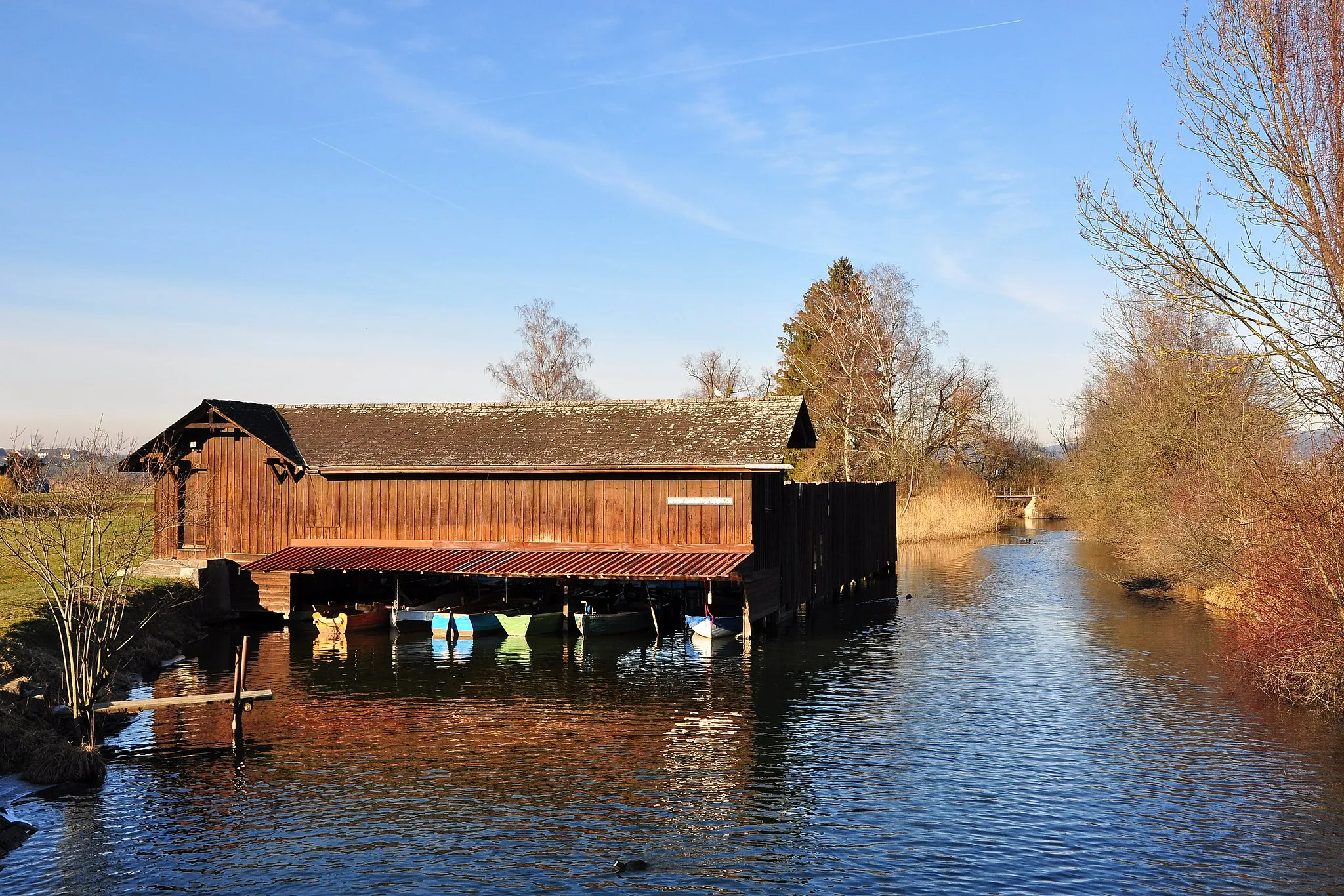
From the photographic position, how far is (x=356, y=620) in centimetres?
3816

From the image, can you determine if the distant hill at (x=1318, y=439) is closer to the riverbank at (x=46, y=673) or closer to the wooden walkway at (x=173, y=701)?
the wooden walkway at (x=173, y=701)

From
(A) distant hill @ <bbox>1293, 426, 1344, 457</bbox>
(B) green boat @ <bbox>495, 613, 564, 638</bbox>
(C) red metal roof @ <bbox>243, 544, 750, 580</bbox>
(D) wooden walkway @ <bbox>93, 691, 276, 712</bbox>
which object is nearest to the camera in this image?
(D) wooden walkway @ <bbox>93, 691, 276, 712</bbox>

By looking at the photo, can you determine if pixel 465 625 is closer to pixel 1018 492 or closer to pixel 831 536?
pixel 831 536

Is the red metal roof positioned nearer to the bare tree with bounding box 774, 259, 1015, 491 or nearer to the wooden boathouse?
the wooden boathouse

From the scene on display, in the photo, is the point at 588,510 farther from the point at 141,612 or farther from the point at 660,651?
the point at 141,612

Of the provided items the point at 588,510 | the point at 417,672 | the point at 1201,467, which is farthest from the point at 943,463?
the point at 417,672

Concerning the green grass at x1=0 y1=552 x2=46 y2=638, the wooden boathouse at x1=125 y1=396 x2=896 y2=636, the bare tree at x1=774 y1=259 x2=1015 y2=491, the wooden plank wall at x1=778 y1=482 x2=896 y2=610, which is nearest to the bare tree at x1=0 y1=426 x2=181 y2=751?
the green grass at x1=0 y1=552 x2=46 y2=638

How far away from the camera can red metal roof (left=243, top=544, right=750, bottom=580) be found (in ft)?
A: 107

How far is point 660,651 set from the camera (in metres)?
33.8

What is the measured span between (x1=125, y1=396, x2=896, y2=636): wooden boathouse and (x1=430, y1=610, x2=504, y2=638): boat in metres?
1.70

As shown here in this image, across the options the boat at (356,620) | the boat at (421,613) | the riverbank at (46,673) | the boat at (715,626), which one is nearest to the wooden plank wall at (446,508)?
the boat at (421,613)

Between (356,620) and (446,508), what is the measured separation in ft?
17.1

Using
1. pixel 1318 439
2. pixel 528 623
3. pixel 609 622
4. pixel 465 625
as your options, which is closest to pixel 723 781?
pixel 609 622

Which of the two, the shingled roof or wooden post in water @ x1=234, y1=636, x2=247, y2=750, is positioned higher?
the shingled roof
